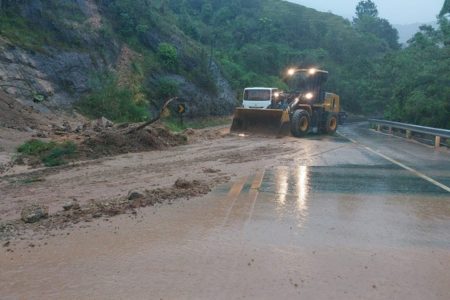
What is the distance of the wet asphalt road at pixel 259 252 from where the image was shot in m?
4.46

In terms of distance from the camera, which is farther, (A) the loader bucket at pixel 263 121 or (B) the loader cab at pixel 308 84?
(B) the loader cab at pixel 308 84

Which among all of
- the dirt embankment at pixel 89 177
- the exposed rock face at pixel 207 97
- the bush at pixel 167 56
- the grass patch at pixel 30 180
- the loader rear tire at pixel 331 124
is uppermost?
the bush at pixel 167 56

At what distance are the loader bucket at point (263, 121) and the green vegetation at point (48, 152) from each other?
33.8 feet

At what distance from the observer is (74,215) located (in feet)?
22.5

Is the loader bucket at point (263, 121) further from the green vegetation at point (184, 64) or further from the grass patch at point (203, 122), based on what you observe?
the grass patch at point (203, 122)

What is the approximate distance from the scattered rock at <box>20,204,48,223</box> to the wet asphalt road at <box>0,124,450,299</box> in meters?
0.85

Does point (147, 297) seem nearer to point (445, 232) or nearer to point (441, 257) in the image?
point (441, 257)

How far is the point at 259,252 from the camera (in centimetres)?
551

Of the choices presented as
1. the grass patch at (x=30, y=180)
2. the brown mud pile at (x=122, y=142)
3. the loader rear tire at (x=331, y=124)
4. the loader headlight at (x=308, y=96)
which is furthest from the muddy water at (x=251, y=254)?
the loader rear tire at (x=331, y=124)

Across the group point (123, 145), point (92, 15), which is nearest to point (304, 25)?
point (92, 15)

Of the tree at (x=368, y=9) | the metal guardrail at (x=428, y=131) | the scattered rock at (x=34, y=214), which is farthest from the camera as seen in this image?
the tree at (x=368, y=9)

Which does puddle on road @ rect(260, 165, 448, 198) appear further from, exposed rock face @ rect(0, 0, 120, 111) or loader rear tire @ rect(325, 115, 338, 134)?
exposed rock face @ rect(0, 0, 120, 111)

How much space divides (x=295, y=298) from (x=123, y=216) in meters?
3.36

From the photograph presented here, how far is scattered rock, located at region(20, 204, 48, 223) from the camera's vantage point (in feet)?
21.4
